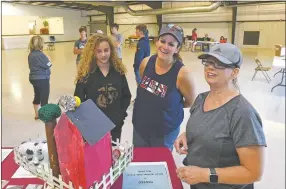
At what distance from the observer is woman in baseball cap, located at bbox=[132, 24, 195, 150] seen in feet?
5.06

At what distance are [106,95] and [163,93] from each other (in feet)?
1.35

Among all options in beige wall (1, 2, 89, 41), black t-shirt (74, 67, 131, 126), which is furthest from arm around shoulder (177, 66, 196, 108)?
beige wall (1, 2, 89, 41)

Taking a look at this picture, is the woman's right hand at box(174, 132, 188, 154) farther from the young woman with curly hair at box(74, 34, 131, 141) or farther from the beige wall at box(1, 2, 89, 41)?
the beige wall at box(1, 2, 89, 41)

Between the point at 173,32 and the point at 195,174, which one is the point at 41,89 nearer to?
the point at 173,32

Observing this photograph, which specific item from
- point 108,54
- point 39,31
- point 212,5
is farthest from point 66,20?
point 108,54

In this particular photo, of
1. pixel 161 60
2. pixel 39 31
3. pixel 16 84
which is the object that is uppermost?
pixel 39 31

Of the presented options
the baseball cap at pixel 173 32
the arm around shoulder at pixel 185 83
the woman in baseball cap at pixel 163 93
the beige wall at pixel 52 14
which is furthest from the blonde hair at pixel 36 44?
the beige wall at pixel 52 14

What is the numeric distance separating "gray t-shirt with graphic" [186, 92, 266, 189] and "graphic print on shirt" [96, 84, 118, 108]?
85cm

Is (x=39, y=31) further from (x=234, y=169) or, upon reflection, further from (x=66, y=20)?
(x=234, y=169)

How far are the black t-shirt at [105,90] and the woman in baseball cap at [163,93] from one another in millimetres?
169

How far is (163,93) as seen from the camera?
1550 millimetres

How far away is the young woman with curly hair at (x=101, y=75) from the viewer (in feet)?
5.44

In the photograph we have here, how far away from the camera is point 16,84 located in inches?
230

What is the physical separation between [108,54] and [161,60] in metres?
0.37
